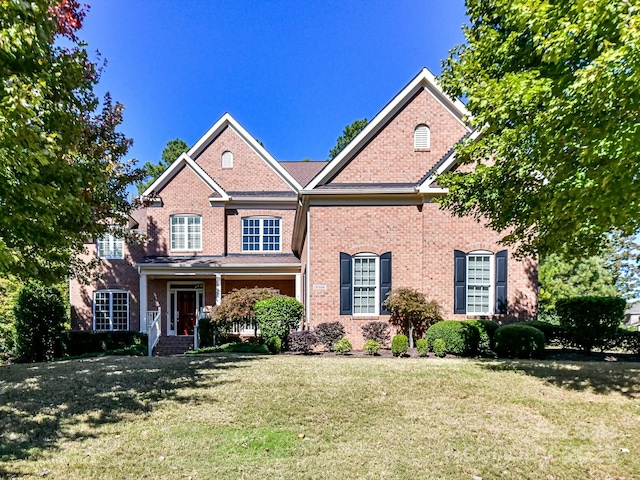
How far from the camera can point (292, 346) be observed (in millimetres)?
12703

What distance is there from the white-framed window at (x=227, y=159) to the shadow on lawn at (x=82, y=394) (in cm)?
1338

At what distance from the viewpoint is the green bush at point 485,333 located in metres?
12.1

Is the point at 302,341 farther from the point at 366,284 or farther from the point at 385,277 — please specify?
the point at 385,277

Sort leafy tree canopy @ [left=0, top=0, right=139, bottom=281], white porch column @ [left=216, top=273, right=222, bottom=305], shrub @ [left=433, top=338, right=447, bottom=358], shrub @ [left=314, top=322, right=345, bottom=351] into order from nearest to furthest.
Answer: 1. leafy tree canopy @ [left=0, top=0, right=139, bottom=281]
2. shrub @ [left=433, top=338, right=447, bottom=358]
3. shrub @ [left=314, top=322, right=345, bottom=351]
4. white porch column @ [left=216, top=273, right=222, bottom=305]

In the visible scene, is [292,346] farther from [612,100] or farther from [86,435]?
[612,100]

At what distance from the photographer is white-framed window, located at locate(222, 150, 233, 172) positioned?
69.8 feet

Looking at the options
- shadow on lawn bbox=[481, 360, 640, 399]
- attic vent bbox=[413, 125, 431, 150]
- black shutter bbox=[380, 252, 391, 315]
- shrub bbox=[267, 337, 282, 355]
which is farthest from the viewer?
attic vent bbox=[413, 125, 431, 150]

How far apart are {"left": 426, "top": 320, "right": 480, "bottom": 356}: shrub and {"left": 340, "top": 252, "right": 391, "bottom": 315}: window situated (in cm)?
219

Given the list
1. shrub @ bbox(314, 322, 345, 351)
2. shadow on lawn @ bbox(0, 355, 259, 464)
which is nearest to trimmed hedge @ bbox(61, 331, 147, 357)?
shadow on lawn @ bbox(0, 355, 259, 464)

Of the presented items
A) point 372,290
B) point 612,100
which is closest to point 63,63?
point 612,100

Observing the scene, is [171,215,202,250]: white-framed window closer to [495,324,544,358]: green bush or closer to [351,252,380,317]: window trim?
[351,252,380,317]: window trim

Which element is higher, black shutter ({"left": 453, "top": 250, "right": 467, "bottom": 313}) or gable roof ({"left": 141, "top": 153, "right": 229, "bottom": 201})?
gable roof ({"left": 141, "top": 153, "right": 229, "bottom": 201})

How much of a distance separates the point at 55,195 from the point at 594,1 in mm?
8176

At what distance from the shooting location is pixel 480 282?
13.8 m
